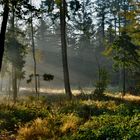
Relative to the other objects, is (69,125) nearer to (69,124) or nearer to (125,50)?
(69,124)

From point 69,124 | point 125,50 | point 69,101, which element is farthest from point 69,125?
point 125,50

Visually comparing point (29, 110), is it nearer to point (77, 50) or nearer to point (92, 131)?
point (92, 131)

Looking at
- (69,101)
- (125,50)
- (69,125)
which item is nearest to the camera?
(69,125)

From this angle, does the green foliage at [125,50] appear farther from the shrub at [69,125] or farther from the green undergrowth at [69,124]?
Answer: the shrub at [69,125]

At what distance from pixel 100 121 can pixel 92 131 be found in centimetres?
173

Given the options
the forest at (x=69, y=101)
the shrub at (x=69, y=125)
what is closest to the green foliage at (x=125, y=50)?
the forest at (x=69, y=101)

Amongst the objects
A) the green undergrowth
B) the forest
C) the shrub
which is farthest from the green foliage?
the shrub

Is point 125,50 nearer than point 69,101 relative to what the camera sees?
No

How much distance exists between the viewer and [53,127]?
589 inches

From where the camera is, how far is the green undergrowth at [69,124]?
464 inches

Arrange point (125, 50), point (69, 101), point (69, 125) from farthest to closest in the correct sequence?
point (125, 50) → point (69, 101) → point (69, 125)

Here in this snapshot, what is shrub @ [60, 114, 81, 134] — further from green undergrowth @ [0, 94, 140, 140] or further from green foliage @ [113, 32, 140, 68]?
green foliage @ [113, 32, 140, 68]

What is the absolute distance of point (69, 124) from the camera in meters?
14.7

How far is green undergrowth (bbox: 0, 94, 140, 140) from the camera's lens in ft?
38.7
